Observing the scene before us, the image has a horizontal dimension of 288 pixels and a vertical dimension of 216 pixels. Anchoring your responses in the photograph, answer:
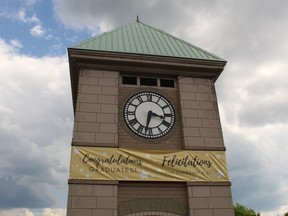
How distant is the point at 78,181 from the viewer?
42.1 ft

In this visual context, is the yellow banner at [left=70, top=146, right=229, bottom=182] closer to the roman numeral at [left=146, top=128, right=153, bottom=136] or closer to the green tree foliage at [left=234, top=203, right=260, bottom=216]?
the roman numeral at [left=146, top=128, right=153, bottom=136]

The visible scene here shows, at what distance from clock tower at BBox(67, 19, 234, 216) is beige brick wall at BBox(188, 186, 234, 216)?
0.04 meters

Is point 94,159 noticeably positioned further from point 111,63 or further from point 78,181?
point 111,63

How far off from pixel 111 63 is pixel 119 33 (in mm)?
3470

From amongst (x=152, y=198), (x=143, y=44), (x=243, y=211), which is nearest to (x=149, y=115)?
(x=152, y=198)

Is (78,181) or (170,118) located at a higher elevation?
(170,118)

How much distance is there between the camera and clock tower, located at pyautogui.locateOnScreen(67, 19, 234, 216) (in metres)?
13.1

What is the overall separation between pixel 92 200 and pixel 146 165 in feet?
8.82

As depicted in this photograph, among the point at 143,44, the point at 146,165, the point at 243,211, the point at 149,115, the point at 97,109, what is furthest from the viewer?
the point at 243,211

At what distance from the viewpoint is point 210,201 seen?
13438mm

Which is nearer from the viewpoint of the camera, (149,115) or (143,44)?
(149,115)

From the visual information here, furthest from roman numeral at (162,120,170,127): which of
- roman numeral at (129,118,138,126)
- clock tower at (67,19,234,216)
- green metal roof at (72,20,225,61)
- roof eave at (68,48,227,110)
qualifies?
green metal roof at (72,20,225,61)

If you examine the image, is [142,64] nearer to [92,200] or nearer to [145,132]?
[145,132]

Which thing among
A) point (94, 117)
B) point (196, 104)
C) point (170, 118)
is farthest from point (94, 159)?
point (196, 104)
